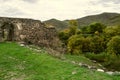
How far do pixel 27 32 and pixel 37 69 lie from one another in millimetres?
13000

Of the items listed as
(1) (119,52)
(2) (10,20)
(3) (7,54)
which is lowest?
(1) (119,52)

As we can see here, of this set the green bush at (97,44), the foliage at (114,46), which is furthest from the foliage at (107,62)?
the green bush at (97,44)

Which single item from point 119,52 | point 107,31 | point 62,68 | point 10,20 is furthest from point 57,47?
point 107,31

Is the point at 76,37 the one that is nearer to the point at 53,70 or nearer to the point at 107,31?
the point at 107,31

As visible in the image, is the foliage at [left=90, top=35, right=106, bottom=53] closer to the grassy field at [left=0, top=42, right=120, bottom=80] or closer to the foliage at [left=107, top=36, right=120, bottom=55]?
the foliage at [left=107, top=36, right=120, bottom=55]

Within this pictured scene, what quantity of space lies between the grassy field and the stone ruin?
23.1 ft

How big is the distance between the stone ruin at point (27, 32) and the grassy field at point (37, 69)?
Answer: 23.1 feet

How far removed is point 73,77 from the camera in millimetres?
17234

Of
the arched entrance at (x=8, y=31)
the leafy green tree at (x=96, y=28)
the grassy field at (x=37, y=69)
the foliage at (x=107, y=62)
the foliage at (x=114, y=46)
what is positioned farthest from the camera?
the leafy green tree at (x=96, y=28)

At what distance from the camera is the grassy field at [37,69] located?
17758 millimetres

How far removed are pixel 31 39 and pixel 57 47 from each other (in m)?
3.50

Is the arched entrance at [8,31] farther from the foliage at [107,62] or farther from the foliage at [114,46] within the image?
the foliage at [114,46]

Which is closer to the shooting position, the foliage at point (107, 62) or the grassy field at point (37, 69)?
the grassy field at point (37, 69)

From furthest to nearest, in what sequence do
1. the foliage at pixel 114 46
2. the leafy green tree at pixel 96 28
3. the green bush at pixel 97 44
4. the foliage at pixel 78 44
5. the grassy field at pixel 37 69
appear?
the leafy green tree at pixel 96 28, the green bush at pixel 97 44, the foliage at pixel 78 44, the foliage at pixel 114 46, the grassy field at pixel 37 69
